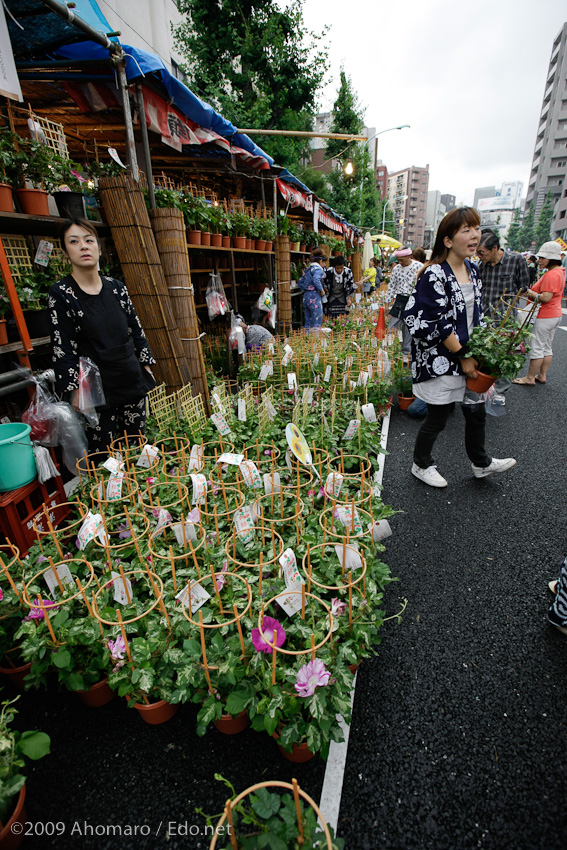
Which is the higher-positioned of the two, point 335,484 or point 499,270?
point 499,270

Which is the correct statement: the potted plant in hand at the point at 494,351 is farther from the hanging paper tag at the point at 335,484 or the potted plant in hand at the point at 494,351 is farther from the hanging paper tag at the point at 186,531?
the hanging paper tag at the point at 186,531

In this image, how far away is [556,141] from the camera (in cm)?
5056

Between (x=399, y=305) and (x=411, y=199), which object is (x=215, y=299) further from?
(x=411, y=199)

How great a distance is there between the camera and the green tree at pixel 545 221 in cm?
4606

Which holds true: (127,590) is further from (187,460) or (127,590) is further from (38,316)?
(38,316)

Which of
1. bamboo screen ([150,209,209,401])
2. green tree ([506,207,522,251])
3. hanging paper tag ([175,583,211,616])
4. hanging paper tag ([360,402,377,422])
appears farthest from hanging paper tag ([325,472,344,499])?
green tree ([506,207,522,251])

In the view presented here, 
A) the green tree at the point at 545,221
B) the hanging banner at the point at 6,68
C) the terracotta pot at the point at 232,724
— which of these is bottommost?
the terracotta pot at the point at 232,724

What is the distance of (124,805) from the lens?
1.42 meters

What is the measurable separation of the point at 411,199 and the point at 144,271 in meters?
114

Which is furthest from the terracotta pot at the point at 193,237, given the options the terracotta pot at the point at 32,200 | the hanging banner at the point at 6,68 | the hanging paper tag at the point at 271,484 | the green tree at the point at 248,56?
the green tree at the point at 248,56

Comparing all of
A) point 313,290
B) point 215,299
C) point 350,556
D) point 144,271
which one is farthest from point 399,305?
point 350,556

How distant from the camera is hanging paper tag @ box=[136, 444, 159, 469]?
2.48 metres

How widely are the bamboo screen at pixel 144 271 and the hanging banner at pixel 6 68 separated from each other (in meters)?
0.87

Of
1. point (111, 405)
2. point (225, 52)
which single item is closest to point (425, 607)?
point (111, 405)
